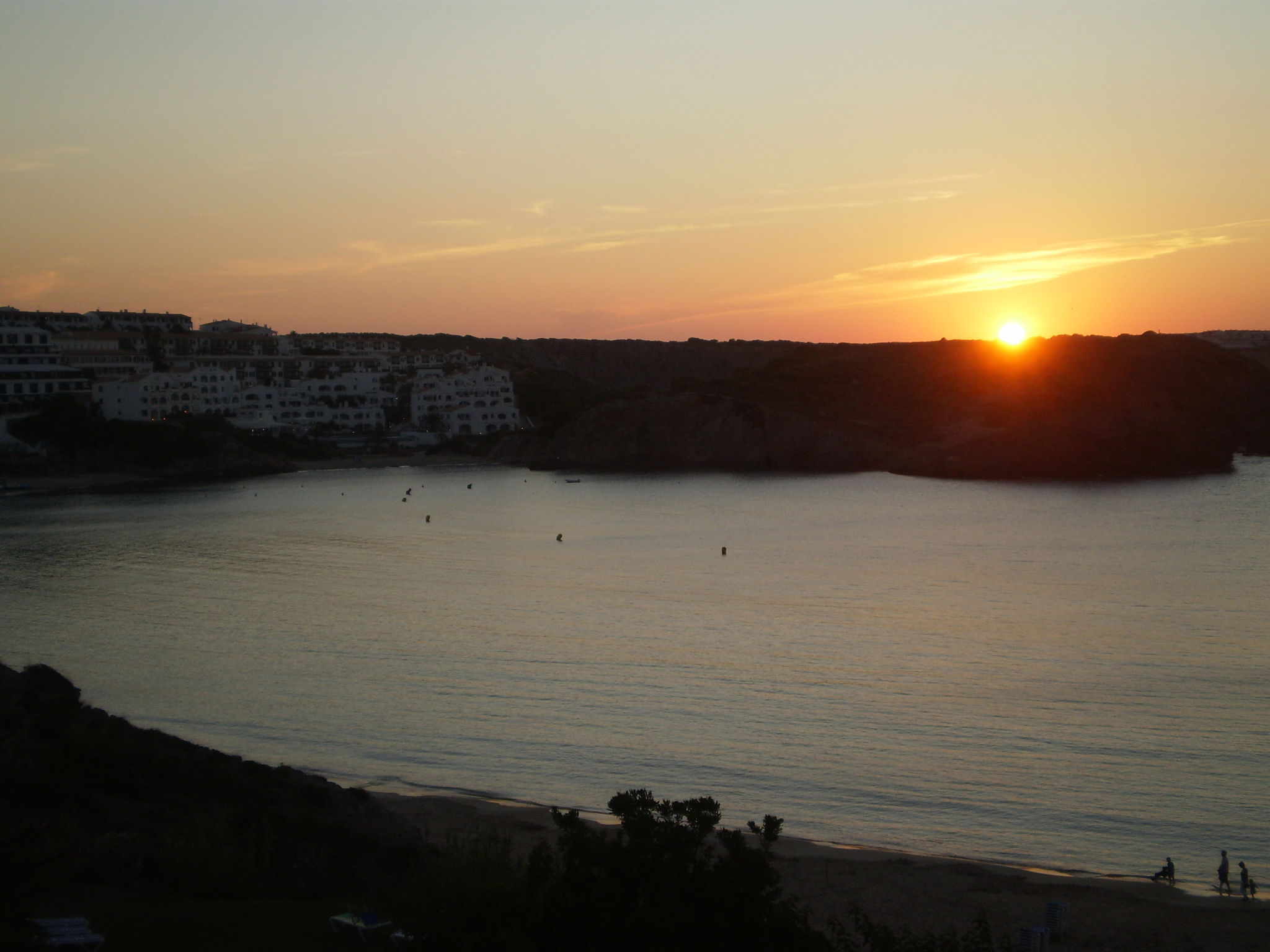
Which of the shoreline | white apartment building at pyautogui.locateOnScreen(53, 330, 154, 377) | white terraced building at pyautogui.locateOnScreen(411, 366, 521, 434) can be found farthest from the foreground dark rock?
white terraced building at pyautogui.locateOnScreen(411, 366, 521, 434)

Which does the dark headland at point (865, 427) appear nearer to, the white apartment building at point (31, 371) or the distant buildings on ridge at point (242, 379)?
the distant buildings on ridge at point (242, 379)

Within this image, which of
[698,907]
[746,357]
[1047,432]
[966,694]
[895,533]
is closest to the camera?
[698,907]

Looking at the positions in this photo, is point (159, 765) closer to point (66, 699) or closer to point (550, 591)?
point (66, 699)

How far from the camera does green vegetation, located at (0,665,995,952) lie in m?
10.2

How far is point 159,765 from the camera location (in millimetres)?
16500

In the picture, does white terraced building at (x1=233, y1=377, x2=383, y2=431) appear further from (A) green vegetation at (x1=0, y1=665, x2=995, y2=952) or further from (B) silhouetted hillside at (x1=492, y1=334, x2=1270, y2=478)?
(A) green vegetation at (x1=0, y1=665, x2=995, y2=952)

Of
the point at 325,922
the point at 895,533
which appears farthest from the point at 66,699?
the point at 895,533

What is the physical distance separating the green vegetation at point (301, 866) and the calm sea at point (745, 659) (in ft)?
14.9

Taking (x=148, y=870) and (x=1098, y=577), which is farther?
(x=1098, y=577)

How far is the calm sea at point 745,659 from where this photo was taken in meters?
20.8

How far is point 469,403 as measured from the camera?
414ft

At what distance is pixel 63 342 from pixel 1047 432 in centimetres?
9456

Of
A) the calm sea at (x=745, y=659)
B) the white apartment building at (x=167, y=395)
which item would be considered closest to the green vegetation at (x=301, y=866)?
the calm sea at (x=745, y=659)

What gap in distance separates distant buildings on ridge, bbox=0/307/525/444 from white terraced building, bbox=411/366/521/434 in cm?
10
